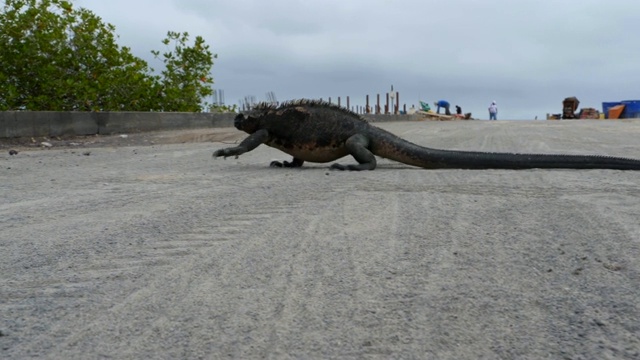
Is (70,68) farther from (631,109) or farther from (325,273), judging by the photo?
(631,109)

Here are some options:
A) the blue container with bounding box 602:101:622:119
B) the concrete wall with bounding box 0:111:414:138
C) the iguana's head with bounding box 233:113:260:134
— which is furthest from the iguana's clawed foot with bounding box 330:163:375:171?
the blue container with bounding box 602:101:622:119

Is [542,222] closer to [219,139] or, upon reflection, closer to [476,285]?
[476,285]

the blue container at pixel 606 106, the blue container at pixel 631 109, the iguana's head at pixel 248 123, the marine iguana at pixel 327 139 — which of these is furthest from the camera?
the blue container at pixel 606 106

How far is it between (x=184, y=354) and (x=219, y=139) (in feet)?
39.2

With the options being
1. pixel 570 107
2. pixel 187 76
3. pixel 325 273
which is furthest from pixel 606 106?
pixel 325 273

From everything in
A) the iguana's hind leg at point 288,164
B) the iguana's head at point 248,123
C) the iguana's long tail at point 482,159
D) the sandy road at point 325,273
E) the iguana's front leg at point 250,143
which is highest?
the iguana's head at point 248,123

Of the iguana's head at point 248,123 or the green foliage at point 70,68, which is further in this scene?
the green foliage at point 70,68

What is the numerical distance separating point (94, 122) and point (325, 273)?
12838 mm

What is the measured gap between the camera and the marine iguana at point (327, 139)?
6719 millimetres

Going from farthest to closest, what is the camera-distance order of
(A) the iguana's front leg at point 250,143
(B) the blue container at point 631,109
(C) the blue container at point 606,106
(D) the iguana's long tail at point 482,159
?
(C) the blue container at point 606,106 < (B) the blue container at point 631,109 < (A) the iguana's front leg at point 250,143 < (D) the iguana's long tail at point 482,159

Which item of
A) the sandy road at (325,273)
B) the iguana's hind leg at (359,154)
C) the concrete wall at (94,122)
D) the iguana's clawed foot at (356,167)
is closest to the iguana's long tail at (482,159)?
the iguana's hind leg at (359,154)

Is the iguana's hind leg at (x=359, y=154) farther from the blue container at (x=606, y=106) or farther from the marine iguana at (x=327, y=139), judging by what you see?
the blue container at (x=606, y=106)

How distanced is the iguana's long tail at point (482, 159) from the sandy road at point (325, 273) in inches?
55.9

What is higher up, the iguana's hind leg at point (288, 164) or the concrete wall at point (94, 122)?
the concrete wall at point (94, 122)
